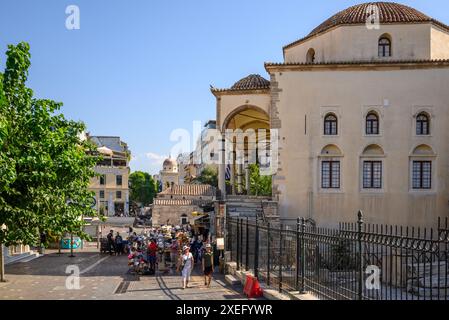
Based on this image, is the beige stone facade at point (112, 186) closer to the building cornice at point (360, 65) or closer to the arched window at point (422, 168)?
the building cornice at point (360, 65)

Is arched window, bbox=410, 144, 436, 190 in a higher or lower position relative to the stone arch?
lower

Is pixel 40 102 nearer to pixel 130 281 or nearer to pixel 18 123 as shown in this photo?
pixel 18 123

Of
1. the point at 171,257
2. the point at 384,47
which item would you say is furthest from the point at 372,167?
the point at 171,257

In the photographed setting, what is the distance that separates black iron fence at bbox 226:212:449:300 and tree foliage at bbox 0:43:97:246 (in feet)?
19.0

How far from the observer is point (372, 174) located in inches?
1107

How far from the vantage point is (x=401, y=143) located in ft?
91.4

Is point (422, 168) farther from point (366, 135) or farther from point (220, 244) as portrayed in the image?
point (220, 244)

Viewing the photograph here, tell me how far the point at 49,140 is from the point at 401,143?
17812 millimetres

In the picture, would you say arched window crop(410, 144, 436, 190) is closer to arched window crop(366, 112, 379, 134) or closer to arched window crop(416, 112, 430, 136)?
arched window crop(416, 112, 430, 136)

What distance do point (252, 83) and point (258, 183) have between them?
89.5ft

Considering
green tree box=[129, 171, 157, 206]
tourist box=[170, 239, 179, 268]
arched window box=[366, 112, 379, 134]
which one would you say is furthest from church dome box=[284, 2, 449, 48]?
green tree box=[129, 171, 157, 206]

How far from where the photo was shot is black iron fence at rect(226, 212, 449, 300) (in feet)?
29.8

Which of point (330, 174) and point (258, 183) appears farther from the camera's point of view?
point (258, 183)
